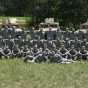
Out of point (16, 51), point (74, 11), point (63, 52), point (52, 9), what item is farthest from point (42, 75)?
point (52, 9)

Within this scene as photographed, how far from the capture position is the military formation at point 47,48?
13.2 meters

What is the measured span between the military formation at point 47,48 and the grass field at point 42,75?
0.69 metres

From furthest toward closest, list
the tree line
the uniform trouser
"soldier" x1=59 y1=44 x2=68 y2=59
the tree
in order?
the tree line < the tree < the uniform trouser < "soldier" x1=59 y1=44 x2=68 y2=59

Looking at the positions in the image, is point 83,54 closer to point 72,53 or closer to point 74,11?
point 72,53

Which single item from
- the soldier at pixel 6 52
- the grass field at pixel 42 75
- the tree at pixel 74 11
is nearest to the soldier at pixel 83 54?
the grass field at pixel 42 75

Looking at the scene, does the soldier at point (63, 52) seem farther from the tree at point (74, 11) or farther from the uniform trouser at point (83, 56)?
the tree at point (74, 11)

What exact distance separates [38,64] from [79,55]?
2190 millimetres

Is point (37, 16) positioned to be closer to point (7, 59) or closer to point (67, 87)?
point (7, 59)

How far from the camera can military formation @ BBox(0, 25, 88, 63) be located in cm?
1316

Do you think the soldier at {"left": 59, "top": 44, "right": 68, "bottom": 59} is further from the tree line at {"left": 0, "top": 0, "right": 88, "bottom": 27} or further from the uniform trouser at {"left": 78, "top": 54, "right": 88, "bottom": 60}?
the tree line at {"left": 0, "top": 0, "right": 88, "bottom": 27}

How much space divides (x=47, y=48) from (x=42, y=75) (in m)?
3.65

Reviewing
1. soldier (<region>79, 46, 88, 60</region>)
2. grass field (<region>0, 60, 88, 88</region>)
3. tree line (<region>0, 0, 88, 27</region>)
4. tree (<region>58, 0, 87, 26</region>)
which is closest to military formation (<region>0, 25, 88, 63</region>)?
soldier (<region>79, 46, 88, 60</region>)

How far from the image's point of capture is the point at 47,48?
14180 mm

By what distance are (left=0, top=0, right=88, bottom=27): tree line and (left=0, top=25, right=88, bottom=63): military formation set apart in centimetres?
2268
